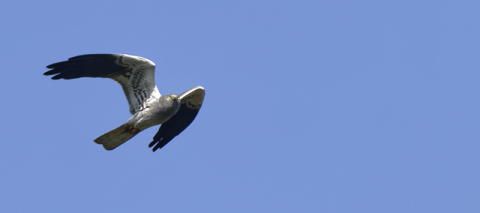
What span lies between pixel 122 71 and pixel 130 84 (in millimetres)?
387

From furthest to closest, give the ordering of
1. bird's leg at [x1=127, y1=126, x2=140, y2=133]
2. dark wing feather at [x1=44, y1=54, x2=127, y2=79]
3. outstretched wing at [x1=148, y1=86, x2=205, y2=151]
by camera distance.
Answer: outstretched wing at [x1=148, y1=86, x2=205, y2=151] < bird's leg at [x1=127, y1=126, x2=140, y2=133] < dark wing feather at [x1=44, y1=54, x2=127, y2=79]

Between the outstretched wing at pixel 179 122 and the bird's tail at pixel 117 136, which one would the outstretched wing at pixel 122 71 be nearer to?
the bird's tail at pixel 117 136

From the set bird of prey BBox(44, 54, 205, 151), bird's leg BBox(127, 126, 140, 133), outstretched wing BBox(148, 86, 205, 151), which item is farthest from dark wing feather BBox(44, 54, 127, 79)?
outstretched wing BBox(148, 86, 205, 151)

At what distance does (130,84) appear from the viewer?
16781 mm

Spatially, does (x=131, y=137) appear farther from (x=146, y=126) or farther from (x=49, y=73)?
(x=49, y=73)

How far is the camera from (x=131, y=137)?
54.4ft

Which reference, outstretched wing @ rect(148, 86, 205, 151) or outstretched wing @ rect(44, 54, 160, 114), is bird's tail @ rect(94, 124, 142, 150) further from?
outstretched wing @ rect(148, 86, 205, 151)

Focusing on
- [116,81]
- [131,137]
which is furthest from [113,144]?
[116,81]

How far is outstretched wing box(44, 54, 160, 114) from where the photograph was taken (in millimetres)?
16203

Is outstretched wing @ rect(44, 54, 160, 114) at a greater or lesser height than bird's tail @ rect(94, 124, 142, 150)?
greater

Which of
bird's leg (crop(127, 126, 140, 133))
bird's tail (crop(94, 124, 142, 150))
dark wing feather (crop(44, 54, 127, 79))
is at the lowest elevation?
bird's tail (crop(94, 124, 142, 150))

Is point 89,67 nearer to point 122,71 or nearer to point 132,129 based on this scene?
point 122,71

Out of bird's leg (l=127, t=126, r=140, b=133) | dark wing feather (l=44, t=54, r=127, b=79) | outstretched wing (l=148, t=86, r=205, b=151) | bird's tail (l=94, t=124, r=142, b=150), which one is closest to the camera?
dark wing feather (l=44, t=54, r=127, b=79)

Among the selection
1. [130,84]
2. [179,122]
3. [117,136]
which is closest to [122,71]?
[130,84]
